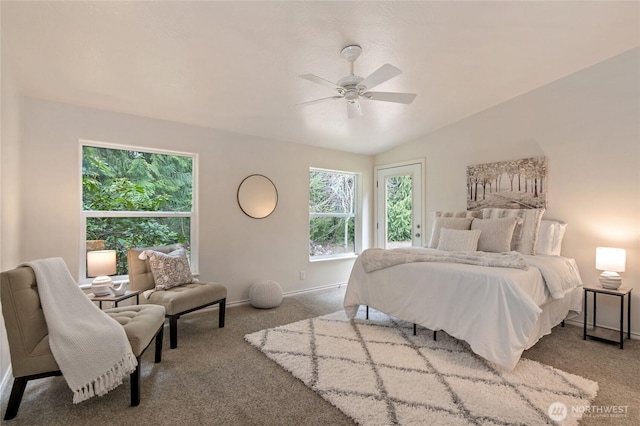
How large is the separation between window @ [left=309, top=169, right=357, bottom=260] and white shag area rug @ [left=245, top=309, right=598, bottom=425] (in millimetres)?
2224

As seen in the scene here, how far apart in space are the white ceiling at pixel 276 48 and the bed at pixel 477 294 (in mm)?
1830

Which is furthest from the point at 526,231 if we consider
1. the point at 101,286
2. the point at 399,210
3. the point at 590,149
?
the point at 101,286

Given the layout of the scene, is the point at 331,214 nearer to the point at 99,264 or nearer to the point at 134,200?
the point at 134,200

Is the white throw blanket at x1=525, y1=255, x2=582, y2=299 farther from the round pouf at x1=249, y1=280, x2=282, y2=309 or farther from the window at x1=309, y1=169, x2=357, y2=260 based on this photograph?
the window at x1=309, y1=169, x2=357, y2=260

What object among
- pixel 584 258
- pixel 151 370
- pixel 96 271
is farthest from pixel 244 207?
pixel 584 258

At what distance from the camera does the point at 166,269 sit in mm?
3104

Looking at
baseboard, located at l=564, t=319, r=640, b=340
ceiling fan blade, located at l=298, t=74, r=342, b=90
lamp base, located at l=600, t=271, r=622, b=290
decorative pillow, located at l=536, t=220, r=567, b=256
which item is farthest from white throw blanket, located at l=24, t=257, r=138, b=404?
baseboard, located at l=564, t=319, r=640, b=340

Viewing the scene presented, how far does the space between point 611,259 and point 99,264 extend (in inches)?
178

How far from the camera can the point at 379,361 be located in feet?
8.23

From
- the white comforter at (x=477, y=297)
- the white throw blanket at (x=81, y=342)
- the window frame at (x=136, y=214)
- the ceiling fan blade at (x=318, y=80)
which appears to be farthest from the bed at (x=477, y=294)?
the white throw blanket at (x=81, y=342)

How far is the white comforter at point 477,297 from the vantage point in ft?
7.41

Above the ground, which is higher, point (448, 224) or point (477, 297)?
point (448, 224)

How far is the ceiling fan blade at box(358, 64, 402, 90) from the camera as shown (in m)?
2.14

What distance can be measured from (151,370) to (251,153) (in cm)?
279
